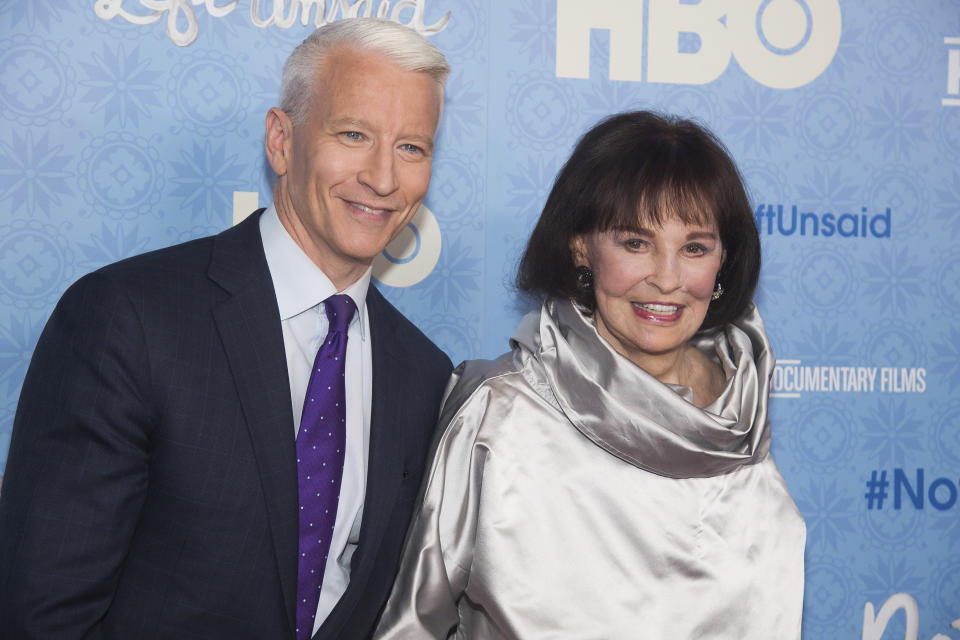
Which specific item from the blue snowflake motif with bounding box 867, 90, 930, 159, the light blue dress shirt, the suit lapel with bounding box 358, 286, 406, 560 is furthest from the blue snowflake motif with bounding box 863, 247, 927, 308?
the light blue dress shirt

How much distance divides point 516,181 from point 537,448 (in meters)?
0.80

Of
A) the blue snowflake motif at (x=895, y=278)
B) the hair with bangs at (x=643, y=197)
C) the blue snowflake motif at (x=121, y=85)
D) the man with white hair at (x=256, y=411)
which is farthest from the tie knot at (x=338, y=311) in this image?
the blue snowflake motif at (x=895, y=278)

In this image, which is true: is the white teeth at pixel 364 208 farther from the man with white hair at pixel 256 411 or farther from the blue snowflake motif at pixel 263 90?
the blue snowflake motif at pixel 263 90

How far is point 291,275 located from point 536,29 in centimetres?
97

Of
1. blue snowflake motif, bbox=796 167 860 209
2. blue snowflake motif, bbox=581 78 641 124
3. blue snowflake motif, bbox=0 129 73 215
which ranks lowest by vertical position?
blue snowflake motif, bbox=0 129 73 215

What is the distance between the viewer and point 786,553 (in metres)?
1.63

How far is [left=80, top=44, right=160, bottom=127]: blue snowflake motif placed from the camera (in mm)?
1979

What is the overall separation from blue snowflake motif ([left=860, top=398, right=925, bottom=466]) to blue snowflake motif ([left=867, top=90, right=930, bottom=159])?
0.64 m

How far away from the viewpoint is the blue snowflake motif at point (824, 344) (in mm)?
2254

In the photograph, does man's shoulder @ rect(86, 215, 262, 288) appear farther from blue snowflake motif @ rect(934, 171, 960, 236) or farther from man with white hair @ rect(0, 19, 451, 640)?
blue snowflake motif @ rect(934, 171, 960, 236)

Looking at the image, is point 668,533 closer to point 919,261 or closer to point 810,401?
point 810,401

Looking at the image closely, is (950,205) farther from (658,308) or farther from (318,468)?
(318,468)

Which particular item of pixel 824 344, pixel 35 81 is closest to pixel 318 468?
pixel 35 81

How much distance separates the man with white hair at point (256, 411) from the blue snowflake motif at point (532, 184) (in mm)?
550
